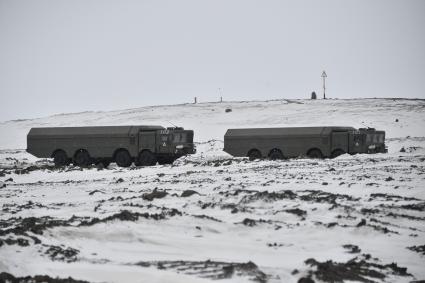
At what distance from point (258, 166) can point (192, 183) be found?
21.1ft

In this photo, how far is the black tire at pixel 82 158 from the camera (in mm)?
28469

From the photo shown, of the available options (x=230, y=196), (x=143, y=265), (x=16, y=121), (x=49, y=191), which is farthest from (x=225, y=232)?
(x=16, y=121)

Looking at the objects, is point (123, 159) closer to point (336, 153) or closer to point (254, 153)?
point (254, 153)

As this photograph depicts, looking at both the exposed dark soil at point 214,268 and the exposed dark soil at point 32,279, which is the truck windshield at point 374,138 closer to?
the exposed dark soil at point 214,268

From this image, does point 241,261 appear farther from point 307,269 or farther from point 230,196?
point 230,196

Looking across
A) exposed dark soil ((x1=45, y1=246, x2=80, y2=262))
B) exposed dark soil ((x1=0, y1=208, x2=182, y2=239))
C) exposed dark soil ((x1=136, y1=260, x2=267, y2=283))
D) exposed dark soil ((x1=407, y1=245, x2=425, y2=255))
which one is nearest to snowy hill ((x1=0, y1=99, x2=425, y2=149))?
exposed dark soil ((x1=0, y1=208, x2=182, y2=239))

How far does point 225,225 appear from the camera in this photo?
1052 cm

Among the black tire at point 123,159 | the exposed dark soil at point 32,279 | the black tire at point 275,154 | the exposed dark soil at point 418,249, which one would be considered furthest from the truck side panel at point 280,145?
the exposed dark soil at point 32,279

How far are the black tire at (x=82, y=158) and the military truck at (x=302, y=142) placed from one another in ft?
23.2

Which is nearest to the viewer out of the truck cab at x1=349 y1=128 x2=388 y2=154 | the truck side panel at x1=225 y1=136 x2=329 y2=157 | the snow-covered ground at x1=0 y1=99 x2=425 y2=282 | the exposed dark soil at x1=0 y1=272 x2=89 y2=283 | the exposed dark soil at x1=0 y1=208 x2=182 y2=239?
the exposed dark soil at x1=0 y1=272 x2=89 y2=283

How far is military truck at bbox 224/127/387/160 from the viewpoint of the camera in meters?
28.8

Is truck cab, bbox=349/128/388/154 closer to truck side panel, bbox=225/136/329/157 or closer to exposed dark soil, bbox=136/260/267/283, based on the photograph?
truck side panel, bbox=225/136/329/157

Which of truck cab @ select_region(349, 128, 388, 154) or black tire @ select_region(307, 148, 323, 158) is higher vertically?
truck cab @ select_region(349, 128, 388, 154)

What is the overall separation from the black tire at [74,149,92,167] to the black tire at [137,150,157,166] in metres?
2.51
